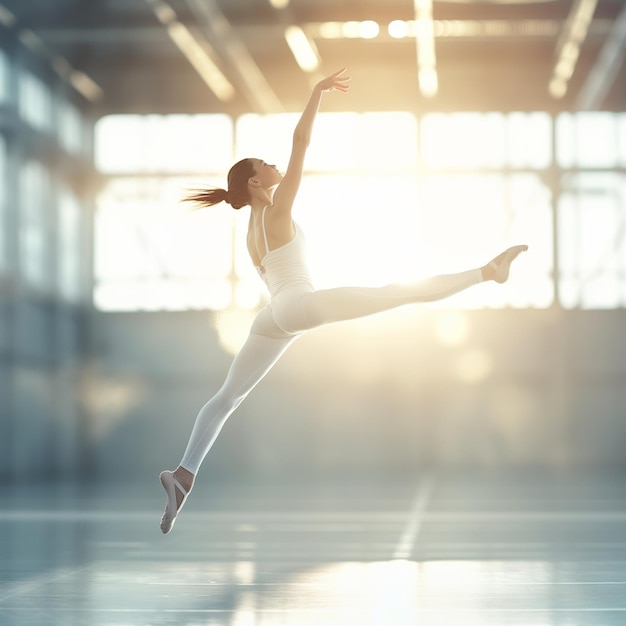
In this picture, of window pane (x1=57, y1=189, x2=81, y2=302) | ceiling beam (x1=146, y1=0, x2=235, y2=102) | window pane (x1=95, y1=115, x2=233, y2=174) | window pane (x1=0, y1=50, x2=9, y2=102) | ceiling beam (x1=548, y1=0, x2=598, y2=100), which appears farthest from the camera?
window pane (x1=95, y1=115, x2=233, y2=174)

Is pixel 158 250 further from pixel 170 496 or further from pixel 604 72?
pixel 170 496

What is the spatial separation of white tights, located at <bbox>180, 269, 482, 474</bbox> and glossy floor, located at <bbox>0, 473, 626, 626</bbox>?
33.3 inches

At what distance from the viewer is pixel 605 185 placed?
17.6 metres

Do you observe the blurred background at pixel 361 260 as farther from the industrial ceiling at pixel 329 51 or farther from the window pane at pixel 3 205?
the window pane at pixel 3 205

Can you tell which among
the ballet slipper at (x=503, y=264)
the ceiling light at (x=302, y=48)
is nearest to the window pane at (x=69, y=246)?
the ceiling light at (x=302, y=48)

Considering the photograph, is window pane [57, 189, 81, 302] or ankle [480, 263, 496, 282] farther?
window pane [57, 189, 81, 302]

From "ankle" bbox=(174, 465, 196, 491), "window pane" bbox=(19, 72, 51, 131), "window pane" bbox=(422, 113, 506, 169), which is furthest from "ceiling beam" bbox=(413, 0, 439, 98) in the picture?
"ankle" bbox=(174, 465, 196, 491)

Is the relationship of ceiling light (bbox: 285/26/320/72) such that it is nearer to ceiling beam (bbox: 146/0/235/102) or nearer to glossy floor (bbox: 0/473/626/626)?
ceiling beam (bbox: 146/0/235/102)

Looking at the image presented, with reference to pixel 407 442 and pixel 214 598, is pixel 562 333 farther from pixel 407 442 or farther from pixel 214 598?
pixel 214 598

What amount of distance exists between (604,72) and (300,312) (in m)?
13.8

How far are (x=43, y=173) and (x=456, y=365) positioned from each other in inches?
277

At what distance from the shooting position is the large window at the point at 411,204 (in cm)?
1752

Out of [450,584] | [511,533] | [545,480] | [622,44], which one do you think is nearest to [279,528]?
[511,533]

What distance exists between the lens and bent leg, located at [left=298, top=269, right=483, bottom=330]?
15.7 ft
